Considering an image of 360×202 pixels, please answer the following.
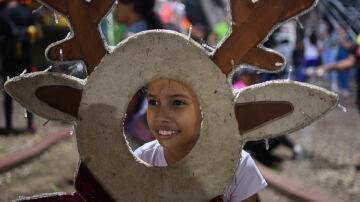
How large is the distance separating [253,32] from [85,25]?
57cm

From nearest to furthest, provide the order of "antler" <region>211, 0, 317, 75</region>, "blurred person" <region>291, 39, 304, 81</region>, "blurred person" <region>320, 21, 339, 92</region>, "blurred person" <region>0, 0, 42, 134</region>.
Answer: "antler" <region>211, 0, 317, 75</region>, "blurred person" <region>0, 0, 42, 134</region>, "blurred person" <region>291, 39, 304, 81</region>, "blurred person" <region>320, 21, 339, 92</region>

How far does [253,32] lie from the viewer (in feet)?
5.97

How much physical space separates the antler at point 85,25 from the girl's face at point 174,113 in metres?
0.24

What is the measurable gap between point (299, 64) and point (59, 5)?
874 cm

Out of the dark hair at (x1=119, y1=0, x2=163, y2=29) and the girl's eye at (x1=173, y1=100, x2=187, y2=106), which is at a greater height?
the girl's eye at (x1=173, y1=100, x2=187, y2=106)

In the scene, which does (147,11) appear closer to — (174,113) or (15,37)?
(174,113)

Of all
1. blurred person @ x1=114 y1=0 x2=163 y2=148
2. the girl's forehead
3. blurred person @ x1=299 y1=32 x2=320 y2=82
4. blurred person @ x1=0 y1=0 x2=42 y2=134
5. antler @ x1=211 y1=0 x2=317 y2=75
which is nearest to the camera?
antler @ x1=211 y1=0 x2=317 y2=75

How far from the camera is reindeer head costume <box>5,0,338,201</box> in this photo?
72.1 inches

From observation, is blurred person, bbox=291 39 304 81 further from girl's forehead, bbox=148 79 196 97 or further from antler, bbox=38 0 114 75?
antler, bbox=38 0 114 75

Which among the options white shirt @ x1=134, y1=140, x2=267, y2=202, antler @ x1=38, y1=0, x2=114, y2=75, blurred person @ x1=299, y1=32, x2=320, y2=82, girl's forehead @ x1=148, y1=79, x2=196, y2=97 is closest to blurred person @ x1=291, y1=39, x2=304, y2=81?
blurred person @ x1=299, y1=32, x2=320, y2=82

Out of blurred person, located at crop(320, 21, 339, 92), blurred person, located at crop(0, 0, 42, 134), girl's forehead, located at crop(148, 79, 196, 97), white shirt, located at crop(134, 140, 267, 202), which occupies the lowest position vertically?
blurred person, located at crop(320, 21, 339, 92)

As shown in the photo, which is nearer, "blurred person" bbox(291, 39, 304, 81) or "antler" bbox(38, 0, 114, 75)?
"antler" bbox(38, 0, 114, 75)

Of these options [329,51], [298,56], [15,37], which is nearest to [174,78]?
[15,37]

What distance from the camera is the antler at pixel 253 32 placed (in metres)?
1.81
